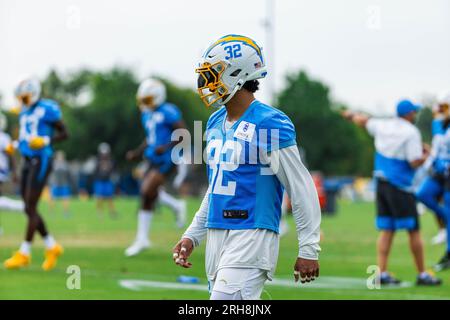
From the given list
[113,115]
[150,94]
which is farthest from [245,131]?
[113,115]

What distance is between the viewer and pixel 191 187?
6144 centimetres

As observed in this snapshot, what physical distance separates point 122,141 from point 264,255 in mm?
69154

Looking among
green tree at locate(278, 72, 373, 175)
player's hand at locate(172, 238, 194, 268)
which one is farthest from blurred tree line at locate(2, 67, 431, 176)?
player's hand at locate(172, 238, 194, 268)

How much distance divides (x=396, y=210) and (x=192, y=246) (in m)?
5.24

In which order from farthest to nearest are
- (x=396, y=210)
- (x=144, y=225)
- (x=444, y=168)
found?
(x=144, y=225) → (x=444, y=168) → (x=396, y=210)

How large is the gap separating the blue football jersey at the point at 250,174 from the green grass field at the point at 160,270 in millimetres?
546

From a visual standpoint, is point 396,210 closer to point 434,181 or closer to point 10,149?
point 434,181

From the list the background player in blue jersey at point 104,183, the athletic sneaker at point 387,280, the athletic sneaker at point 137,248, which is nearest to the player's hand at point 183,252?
the athletic sneaker at point 387,280

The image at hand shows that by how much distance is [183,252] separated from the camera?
5.46 m

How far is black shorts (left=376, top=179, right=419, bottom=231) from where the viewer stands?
10312mm

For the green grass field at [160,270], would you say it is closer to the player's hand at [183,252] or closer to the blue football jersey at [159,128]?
the player's hand at [183,252]

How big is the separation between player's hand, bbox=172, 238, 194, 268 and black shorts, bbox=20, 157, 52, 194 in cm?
648
